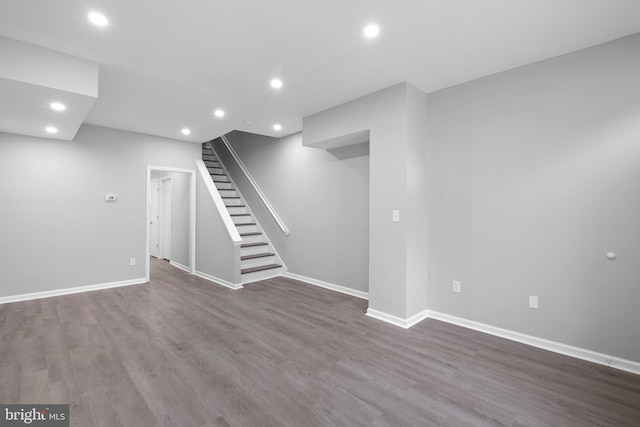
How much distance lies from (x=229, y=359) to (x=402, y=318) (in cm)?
184

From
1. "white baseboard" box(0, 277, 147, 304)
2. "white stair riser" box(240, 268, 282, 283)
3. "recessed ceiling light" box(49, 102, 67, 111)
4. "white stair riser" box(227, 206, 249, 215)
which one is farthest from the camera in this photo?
"white stair riser" box(227, 206, 249, 215)

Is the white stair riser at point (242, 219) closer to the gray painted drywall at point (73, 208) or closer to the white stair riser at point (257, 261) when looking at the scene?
the white stair riser at point (257, 261)

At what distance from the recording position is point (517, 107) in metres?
2.83

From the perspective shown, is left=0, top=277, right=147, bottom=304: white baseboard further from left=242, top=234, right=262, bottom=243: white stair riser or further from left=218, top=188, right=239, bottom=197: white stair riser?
left=218, top=188, right=239, bottom=197: white stair riser

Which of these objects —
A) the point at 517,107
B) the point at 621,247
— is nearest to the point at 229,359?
the point at 621,247

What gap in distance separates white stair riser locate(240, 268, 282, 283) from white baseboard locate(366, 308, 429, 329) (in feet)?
7.75

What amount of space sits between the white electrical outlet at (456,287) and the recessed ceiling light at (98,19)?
3958 mm

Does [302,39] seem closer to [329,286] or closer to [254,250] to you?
[329,286]

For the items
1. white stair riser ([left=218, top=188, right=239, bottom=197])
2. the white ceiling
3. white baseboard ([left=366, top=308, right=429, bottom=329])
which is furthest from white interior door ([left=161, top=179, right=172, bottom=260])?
white baseboard ([left=366, top=308, right=429, bottom=329])

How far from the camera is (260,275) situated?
5227 mm

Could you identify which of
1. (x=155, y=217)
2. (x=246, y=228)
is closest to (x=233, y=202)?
(x=246, y=228)

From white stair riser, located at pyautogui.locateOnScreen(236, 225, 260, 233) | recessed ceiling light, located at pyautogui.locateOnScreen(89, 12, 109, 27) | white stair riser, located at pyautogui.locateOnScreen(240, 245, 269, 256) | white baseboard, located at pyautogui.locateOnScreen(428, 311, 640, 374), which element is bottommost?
white baseboard, located at pyautogui.locateOnScreen(428, 311, 640, 374)

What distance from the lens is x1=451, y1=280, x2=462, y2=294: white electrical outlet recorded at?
3.20m

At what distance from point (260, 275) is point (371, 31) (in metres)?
4.19
